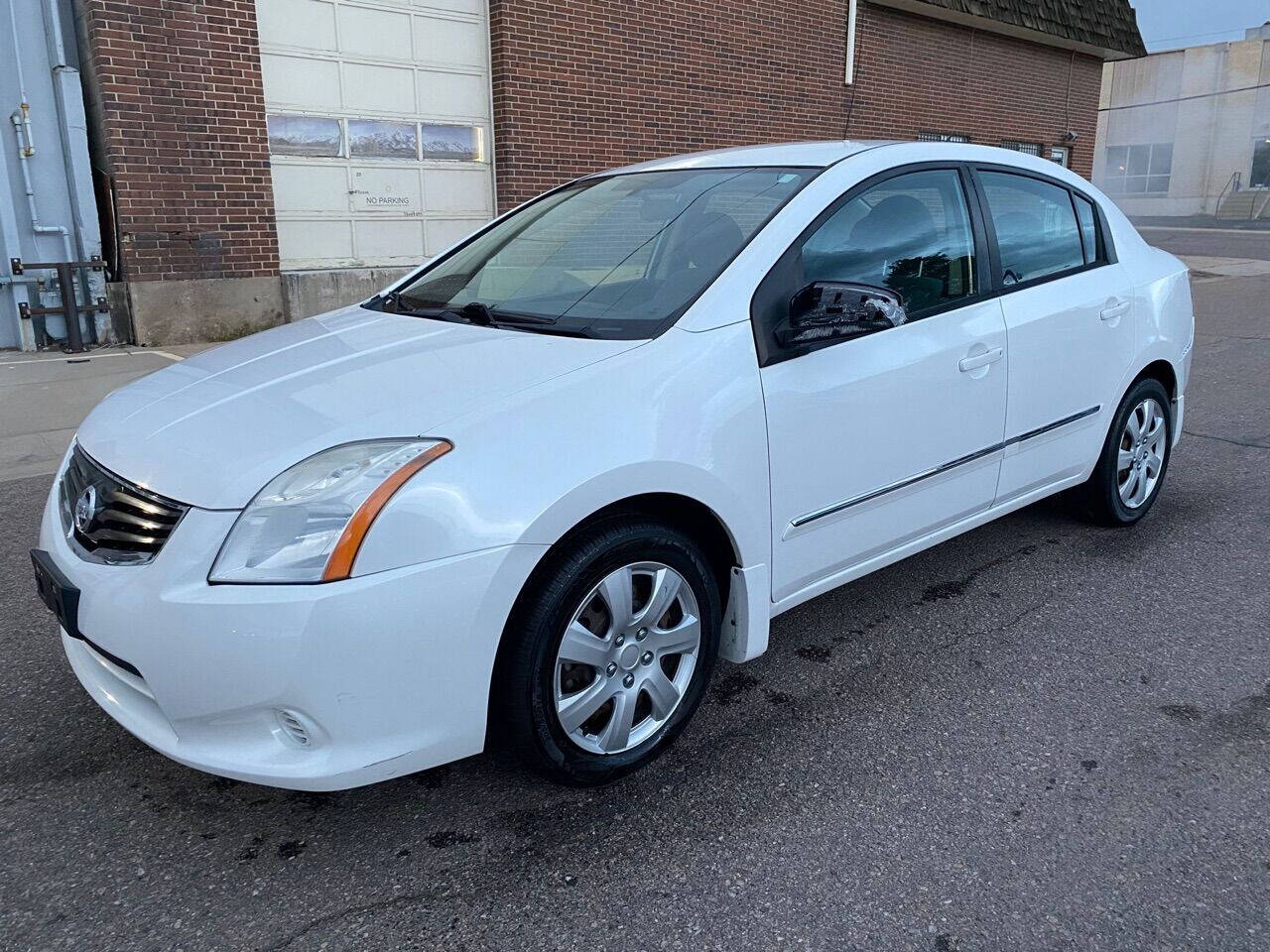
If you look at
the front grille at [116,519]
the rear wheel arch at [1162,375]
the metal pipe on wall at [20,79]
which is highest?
the metal pipe on wall at [20,79]

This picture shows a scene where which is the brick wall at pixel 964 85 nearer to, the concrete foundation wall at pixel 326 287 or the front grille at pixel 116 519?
the concrete foundation wall at pixel 326 287

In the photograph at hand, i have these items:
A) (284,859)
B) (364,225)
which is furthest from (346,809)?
(364,225)

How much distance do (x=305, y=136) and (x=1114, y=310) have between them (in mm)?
8204

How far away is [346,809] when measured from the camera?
2635mm

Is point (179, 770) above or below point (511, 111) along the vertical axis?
below

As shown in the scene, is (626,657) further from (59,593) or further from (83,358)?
(83,358)

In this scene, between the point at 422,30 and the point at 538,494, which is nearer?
the point at 538,494

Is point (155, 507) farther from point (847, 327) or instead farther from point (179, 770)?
point (847, 327)

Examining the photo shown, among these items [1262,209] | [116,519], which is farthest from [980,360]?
[1262,209]

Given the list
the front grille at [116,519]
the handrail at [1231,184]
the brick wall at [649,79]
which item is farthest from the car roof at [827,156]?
the handrail at [1231,184]

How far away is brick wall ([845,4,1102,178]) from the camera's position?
15.3 meters

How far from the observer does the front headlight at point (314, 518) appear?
86.1 inches

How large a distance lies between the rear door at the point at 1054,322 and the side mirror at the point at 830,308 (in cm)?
94

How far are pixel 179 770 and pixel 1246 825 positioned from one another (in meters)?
2.76
